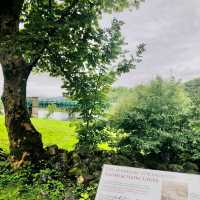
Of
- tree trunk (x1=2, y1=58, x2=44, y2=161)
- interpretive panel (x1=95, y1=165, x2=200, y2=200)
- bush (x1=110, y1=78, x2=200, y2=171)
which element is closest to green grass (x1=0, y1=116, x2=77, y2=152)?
tree trunk (x1=2, y1=58, x2=44, y2=161)

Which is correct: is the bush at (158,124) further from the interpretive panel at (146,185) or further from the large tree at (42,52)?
the interpretive panel at (146,185)

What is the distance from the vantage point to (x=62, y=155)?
357 inches

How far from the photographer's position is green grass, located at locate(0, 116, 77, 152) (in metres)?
12.9

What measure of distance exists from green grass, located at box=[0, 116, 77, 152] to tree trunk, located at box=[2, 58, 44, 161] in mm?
2700

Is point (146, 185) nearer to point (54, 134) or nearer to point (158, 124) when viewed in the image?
point (158, 124)

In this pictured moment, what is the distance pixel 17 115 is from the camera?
9125mm

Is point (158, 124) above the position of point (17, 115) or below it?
below

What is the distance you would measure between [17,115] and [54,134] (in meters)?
5.75

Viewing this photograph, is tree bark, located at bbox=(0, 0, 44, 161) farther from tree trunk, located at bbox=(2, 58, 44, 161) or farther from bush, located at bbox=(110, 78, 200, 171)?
bush, located at bbox=(110, 78, 200, 171)

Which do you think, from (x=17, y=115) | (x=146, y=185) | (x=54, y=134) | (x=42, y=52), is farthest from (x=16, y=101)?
(x=54, y=134)

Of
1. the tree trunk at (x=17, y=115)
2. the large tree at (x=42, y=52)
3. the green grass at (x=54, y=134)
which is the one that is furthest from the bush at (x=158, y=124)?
the green grass at (x=54, y=134)

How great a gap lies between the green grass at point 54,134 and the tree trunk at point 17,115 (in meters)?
2.70

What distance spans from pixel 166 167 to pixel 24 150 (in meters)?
3.15

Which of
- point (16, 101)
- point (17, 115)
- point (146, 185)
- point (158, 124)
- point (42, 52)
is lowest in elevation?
point (146, 185)
